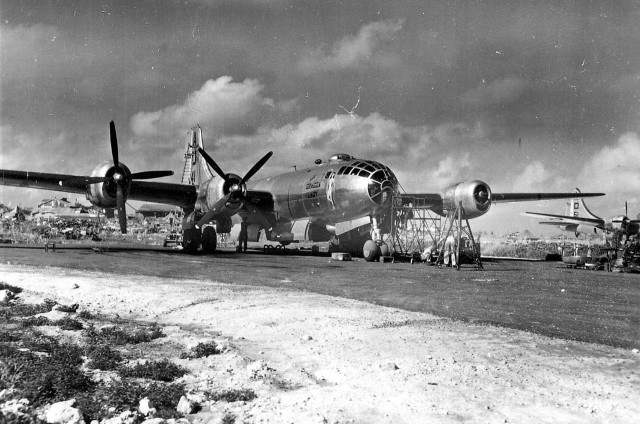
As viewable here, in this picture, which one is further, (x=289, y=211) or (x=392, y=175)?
(x=289, y=211)

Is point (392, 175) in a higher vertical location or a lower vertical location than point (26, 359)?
higher

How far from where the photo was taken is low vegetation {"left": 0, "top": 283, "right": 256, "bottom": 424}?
4.97m

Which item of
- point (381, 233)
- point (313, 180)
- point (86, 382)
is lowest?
point (86, 382)

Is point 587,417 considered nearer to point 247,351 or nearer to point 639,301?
point 247,351

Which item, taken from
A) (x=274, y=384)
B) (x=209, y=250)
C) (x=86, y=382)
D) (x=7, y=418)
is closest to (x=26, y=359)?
(x=86, y=382)

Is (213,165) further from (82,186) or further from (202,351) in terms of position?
(202,351)

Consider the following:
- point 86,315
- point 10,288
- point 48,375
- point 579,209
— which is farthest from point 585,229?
point 48,375

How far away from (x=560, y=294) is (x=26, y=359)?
40.4ft

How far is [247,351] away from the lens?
23.1 ft

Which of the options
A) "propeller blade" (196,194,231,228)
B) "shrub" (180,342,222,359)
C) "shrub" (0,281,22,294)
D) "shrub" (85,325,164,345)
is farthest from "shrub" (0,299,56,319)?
"propeller blade" (196,194,231,228)

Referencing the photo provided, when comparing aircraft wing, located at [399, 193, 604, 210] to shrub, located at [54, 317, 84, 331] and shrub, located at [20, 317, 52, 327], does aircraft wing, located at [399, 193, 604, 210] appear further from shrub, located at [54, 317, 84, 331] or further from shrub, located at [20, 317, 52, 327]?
shrub, located at [20, 317, 52, 327]

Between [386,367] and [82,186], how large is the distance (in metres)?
26.4

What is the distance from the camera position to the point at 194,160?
45000 millimetres

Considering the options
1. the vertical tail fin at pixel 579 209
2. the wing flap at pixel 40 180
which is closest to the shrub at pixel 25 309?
the wing flap at pixel 40 180
